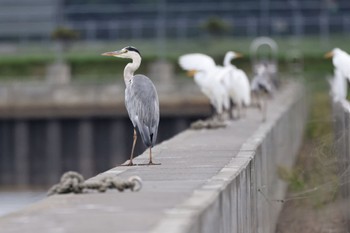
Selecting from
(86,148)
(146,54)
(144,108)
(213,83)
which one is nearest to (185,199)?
(144,108)

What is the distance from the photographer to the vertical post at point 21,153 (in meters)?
44.5

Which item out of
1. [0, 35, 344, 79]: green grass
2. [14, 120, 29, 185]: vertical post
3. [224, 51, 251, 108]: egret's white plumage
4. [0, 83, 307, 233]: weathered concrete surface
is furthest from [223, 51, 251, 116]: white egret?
[0, 35, 344, 79]: green grass

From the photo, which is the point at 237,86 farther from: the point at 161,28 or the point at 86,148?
the point at 161,28

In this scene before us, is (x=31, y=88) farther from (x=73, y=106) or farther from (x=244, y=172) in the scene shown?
(x=244, y=172)

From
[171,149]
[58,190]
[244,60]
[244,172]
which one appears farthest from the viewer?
[244,60]

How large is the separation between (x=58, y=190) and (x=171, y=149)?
19.6 ft

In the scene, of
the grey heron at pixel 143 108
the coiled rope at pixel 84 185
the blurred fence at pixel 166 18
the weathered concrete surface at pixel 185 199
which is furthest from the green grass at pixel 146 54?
the coiled rope at pixel 84 185

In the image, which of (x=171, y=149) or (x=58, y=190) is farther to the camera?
(x=171, y=149)

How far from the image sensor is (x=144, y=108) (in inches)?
550

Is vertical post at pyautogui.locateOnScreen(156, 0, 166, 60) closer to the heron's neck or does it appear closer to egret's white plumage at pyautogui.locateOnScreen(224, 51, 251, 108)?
egret's white plumage at pyautogui.locateOnScreen(224, 51, 251, 108)

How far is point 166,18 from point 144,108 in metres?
58.7

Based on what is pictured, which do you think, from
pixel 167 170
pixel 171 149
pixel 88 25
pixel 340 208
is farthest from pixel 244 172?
pixel 88 25

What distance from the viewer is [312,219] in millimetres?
17312

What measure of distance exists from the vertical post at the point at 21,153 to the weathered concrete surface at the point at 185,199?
26970 millimetres
